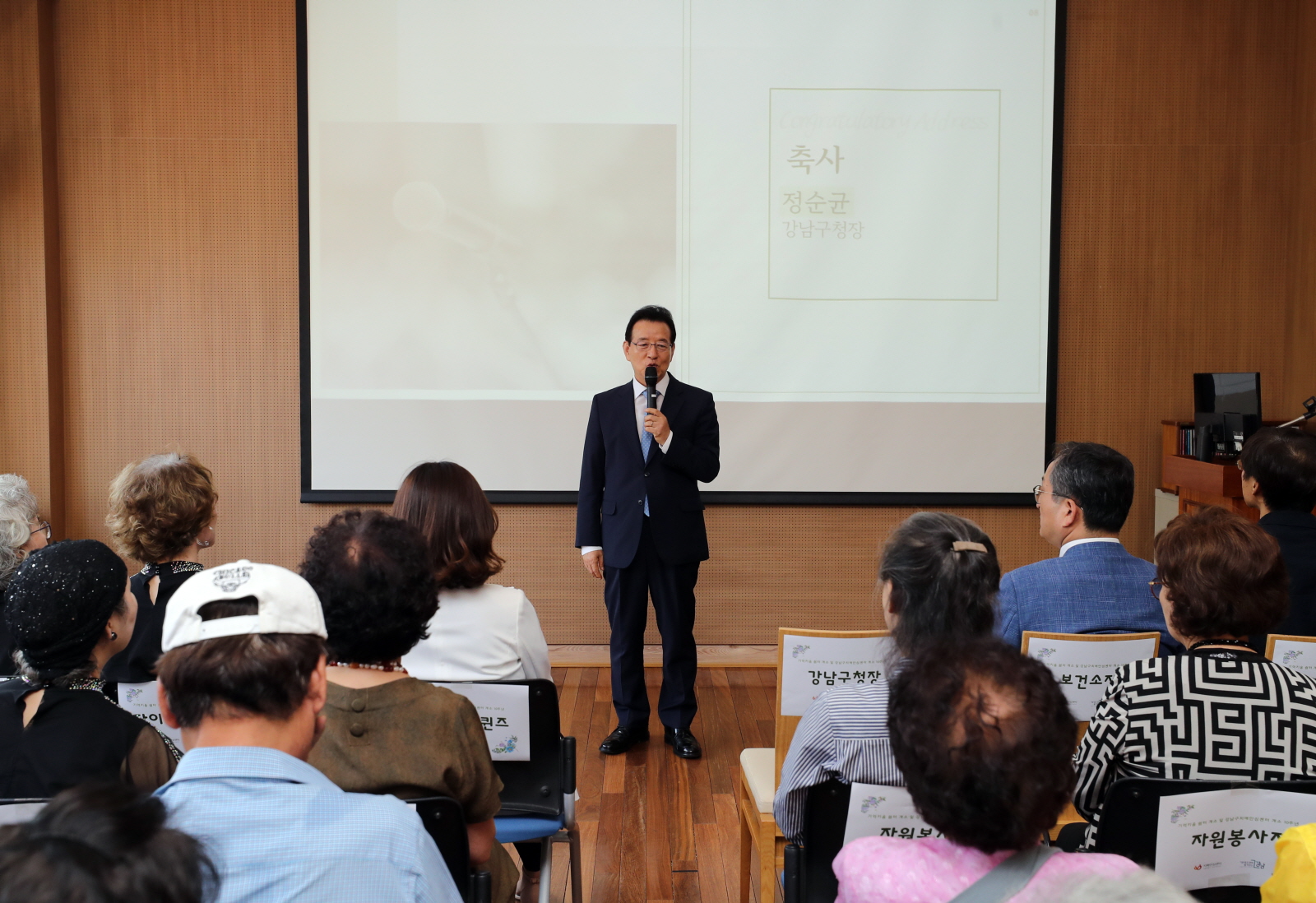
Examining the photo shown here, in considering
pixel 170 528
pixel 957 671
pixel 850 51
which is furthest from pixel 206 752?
pixel 850 51

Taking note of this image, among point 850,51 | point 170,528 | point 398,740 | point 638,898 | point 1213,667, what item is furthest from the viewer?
point 850,51

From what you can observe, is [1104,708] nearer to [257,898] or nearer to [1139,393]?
[257,898]

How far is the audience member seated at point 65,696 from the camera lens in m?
1.38

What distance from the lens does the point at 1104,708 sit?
1576 millimetres

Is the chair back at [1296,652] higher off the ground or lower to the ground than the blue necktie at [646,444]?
lower

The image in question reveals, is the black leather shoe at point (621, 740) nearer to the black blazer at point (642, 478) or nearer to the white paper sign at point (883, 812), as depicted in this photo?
the black blazer at point (642, 478)

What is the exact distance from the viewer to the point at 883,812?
1.48 m

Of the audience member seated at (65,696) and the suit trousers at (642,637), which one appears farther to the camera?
the suit trousers at (642,637)

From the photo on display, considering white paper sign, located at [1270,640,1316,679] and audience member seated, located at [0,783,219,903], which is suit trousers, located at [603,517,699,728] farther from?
audience member seated, located at [0,783,219,903]

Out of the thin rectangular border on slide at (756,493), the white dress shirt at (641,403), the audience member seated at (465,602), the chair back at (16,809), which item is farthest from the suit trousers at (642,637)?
the chair back at (16,809)

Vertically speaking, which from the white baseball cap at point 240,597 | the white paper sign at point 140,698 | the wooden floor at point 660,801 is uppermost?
the white baseball cap at point 240,597

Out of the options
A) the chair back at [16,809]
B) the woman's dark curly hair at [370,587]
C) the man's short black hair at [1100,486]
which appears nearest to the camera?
the chair back at [16,809]

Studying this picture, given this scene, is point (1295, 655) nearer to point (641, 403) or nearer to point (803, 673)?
point (803, 673)

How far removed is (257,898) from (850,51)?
14.3 ft
